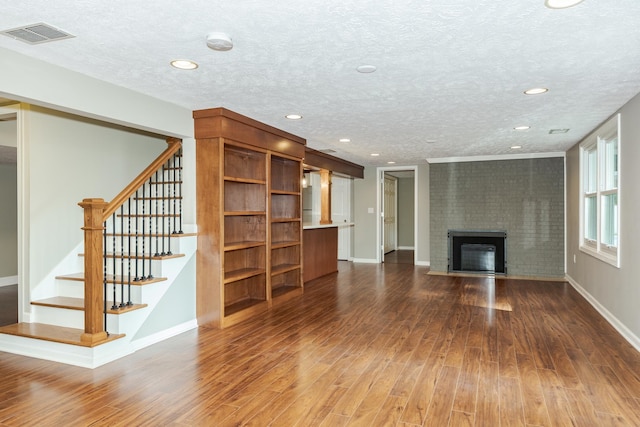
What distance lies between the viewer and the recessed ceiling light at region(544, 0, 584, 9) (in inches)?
83.4

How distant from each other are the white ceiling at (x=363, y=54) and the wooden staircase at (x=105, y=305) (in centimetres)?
122

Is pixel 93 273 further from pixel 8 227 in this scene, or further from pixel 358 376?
pixel 8 227

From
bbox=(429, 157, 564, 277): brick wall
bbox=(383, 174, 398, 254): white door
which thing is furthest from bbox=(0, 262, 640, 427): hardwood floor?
bbox=(383, 174, 398, 254): white door

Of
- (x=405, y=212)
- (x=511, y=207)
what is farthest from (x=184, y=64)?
(x=405, y=212)

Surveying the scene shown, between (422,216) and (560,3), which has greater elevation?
(560,3)

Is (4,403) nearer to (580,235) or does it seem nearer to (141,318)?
(141,318)

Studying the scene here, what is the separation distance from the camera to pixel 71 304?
151 inches

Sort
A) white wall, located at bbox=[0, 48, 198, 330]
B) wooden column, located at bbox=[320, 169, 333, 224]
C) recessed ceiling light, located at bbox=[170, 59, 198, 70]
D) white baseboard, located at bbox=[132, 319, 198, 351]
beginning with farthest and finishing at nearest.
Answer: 1. wooden column, located at bbox=[320, 169, 333, 224]
2. white baseboard, located at bbox=[132, 319, 198, 351]
3. white wall, located at bbox=[0, 48, 198, 330]
4. recessed ceiling light, located at bbox=[170, 59, 198, 70]

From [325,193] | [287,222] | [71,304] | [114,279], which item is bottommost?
[71,304]

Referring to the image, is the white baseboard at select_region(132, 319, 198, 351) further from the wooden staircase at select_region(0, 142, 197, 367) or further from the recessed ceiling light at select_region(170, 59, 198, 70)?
the recessed ceiling light at select_region(170, 59, 198, 70)

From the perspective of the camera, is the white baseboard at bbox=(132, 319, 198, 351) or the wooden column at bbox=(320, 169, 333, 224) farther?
the wooden column at bbox=(320, 169, 333, 224)

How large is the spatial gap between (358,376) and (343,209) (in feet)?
23.8

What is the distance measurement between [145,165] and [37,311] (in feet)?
6.84

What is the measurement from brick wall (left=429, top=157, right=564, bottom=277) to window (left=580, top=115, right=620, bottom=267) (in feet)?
5.76
